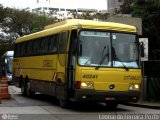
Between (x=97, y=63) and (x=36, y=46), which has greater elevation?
(x=36, y=46)

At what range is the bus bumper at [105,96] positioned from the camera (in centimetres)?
1680

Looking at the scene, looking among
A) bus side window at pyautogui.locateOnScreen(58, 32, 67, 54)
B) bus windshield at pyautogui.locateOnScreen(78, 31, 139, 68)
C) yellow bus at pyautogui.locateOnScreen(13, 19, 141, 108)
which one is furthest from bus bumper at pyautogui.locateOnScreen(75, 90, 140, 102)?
bus side window at pyautogui.locateOnScreen(58, 32, 67, 54)

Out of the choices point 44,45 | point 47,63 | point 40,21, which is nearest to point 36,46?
point 44,45

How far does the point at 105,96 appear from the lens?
17031 millimetres

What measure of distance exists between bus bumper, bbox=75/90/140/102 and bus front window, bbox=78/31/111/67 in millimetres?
1005

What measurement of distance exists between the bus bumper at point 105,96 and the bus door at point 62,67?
1.11 metres

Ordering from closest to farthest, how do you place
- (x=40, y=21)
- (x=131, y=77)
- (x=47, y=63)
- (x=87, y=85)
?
(x=87, y=85)
(x=131, y=77)
(x=47, y=63)
(x=40, y=21)

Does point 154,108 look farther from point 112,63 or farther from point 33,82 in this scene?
point 33,82

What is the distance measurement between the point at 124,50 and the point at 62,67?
8.02 feet

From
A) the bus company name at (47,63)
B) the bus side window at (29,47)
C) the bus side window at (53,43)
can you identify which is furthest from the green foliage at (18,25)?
the bus side window at (53,43)

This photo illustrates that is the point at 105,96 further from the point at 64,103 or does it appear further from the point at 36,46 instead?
the point at 36,46

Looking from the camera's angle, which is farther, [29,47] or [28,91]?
[28,91]

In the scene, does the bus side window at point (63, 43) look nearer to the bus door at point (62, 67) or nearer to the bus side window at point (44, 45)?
the bus door at point (62, 67)

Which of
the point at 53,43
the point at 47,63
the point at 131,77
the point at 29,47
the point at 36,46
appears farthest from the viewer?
the point at 29,47
